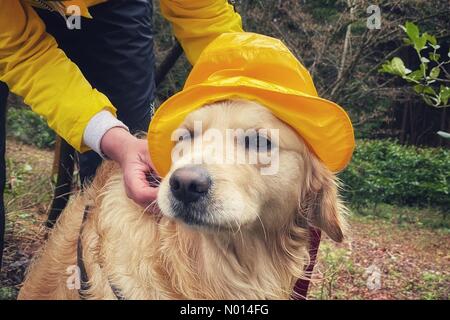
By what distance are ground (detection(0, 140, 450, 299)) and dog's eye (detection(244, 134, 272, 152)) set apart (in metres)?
0.69

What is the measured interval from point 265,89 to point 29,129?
11017 millimetres

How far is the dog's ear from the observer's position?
81.3 inches

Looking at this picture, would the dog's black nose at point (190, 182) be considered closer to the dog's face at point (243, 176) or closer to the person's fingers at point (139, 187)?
the dog's face at point (243, 176)

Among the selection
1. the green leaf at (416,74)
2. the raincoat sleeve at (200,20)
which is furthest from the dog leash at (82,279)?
the green leaf at (416,74)

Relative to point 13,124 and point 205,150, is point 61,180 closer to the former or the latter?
point 205,150

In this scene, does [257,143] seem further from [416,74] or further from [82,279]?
[416,74]

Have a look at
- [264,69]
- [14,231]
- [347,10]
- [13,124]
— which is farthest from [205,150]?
[13,124]

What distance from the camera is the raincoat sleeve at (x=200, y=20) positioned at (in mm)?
2316

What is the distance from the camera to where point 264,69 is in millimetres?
1766

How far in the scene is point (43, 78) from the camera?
2.03 meters

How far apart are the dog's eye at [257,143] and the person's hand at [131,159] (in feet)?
1.12

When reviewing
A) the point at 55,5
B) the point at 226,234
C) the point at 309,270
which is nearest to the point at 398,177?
the point at 309,270

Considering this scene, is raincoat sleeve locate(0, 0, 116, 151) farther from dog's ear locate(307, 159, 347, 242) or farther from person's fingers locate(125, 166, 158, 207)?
dog's ear locate(307, 159, 347, 242)

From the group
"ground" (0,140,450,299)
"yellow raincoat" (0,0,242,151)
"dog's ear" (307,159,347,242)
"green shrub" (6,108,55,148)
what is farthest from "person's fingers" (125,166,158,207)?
"green shrub" (6,108,55,148)
